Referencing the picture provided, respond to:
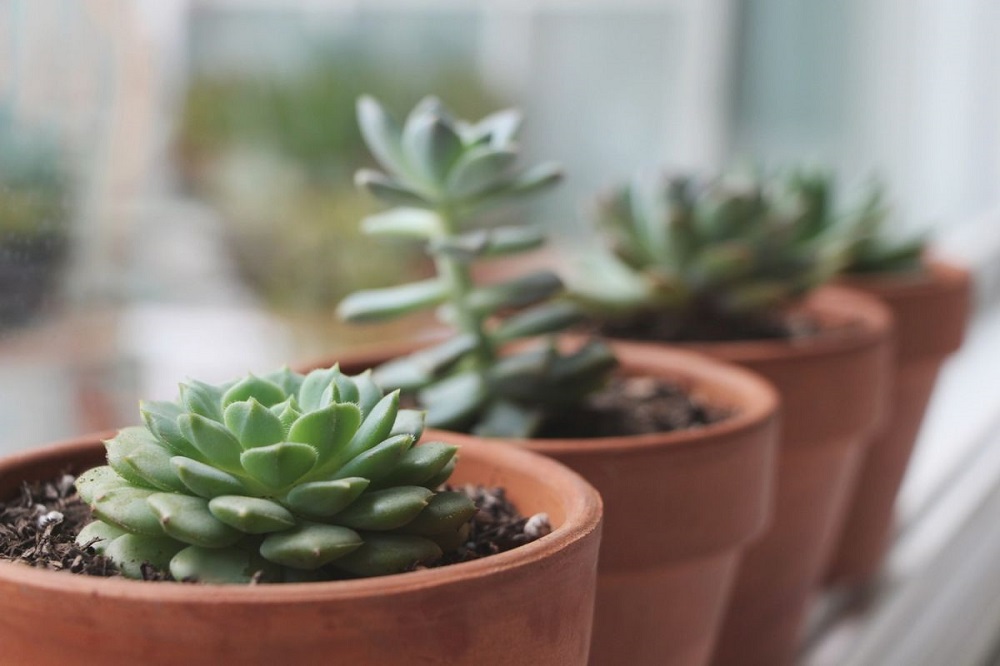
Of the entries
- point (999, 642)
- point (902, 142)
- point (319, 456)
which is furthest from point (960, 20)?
point (319, 456)

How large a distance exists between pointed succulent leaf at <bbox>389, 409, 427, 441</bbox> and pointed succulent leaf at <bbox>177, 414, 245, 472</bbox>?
0.06 meters

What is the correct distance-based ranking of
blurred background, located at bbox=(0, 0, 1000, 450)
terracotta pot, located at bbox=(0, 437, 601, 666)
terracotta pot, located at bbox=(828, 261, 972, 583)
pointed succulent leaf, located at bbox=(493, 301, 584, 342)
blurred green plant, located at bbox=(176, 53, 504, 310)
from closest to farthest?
1. terracotta pot, located at bbox=(0, 437, 601, 666)
2. pointed succulent leaf, located at bbox=(493, 301, 584, 342)
3. terracotta pot, located at bbox=(828, 261, 972, 583)
4. blurred background, located at bbox=(0, 0, 1000, 450)
5. blurred green plant, located at bbox=(176, 53, 504, 310)

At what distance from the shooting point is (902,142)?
2449mm

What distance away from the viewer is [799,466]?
87 centimetres

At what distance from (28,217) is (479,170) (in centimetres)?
28

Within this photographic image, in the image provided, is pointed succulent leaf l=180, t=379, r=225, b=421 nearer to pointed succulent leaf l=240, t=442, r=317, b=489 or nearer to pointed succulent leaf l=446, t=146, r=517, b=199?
pointed succulent leaf l=240, t=442, r=317, b=489

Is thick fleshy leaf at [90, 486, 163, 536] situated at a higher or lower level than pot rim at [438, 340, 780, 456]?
higher

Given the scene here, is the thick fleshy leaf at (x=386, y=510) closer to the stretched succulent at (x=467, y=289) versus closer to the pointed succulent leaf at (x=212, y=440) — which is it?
the pointed succulent leaf at (x=212, y=440)

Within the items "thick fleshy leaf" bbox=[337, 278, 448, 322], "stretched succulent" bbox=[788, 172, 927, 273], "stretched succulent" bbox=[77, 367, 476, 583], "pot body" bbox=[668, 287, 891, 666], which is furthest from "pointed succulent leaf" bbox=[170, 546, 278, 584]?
"stretched succulent" bbox=[788, 172, 927, 273]

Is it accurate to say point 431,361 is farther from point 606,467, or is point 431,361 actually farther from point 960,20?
point 960,20

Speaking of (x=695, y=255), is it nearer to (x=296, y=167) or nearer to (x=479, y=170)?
(x=479, y=170)

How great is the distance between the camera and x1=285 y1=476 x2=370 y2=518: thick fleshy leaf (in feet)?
1.51

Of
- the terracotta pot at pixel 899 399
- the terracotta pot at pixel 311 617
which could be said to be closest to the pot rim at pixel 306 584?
the terracotta pot at pixel 311 617

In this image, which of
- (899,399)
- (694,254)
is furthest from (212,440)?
(899,399)
